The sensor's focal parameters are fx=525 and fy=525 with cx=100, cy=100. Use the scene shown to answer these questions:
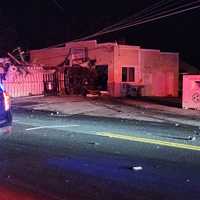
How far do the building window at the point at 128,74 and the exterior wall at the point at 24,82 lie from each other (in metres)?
6.35

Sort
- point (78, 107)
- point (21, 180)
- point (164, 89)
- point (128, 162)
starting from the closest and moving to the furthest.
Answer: point (21, 180) → point (128, 162) → point (78, 107) → point (164, 89)

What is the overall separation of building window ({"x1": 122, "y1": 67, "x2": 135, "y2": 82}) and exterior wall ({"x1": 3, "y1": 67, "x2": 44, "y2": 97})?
635 centimetres

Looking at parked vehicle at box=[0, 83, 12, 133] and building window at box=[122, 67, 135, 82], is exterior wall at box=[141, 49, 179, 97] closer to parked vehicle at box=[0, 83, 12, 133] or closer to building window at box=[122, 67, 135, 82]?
building window at box=[122, 67, 135, 82]

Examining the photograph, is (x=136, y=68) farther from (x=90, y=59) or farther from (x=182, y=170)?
(x=182, y=170)

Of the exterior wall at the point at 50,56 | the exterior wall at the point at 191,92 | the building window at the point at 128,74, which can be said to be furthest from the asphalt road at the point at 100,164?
the exterior wall at the point at 50,56

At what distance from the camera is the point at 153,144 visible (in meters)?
12.4

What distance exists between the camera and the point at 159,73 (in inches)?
1722

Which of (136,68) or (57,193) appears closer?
(57,193)

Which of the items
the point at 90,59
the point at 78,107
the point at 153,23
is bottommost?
the point at 78,107

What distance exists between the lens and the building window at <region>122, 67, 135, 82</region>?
40625 millimetres

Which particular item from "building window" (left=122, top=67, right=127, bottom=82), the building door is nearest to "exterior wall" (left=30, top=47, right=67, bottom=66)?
the building door

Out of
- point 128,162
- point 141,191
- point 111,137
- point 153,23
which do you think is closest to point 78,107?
point 111,137

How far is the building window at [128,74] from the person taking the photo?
1599 inches

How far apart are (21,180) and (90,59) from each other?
3284 cm
